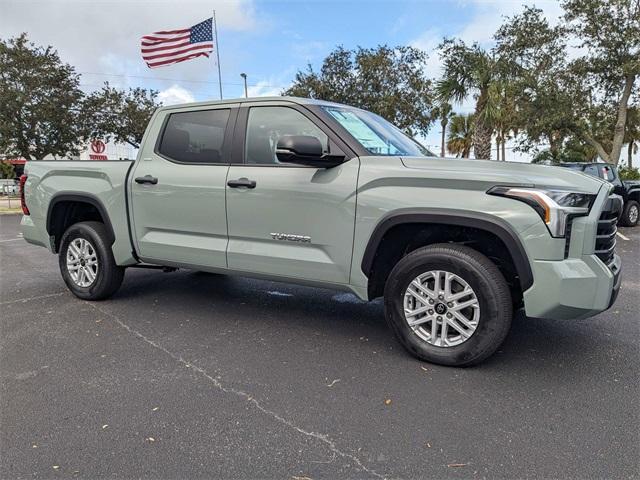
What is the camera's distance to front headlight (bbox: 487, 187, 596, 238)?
2939 mm

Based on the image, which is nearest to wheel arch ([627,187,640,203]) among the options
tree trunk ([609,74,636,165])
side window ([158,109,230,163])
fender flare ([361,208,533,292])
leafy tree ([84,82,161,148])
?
tree trunk ([609,74,636,165])

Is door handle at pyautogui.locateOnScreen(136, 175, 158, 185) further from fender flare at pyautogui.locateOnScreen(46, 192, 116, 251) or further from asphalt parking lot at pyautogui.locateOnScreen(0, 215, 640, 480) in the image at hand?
asphalt parking lot at pyautogui.locateOnScreen(0, 215, 640, 480)

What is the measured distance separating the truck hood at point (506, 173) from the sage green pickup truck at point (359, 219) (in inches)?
0.6

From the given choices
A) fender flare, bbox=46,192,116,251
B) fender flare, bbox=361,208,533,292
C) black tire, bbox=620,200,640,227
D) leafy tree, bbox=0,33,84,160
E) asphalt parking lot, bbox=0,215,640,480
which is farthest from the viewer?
leafy tree, bbox=0,33,84,160

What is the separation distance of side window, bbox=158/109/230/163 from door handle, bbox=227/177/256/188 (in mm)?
287

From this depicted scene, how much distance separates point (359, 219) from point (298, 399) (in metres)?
1.33

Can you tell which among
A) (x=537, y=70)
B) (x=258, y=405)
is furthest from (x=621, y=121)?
(x=258, y=405)

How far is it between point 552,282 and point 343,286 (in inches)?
57.1

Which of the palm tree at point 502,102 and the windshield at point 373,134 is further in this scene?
the palm tree at point 502,102

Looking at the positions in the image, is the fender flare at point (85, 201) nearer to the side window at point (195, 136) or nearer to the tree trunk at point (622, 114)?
the side window at point (195, 136)

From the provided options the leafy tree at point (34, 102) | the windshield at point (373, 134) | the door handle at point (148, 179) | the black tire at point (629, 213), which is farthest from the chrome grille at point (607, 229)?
the leafy tree at point (34, 102)

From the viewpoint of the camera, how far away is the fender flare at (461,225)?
306 centimetres

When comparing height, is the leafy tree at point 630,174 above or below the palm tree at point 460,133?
below

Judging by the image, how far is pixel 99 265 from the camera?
495cm
